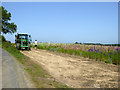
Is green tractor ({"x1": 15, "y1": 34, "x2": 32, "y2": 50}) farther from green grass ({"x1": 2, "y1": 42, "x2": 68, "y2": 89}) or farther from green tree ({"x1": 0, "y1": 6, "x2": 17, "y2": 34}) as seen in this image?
green tree ({"x1": 0, "y1": 6, "x2": 17, "y2": 34})

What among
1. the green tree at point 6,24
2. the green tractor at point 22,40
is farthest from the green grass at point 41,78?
the green tree at point 6,24

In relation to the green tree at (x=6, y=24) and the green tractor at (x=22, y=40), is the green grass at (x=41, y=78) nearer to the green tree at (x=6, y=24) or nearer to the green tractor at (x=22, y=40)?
the green tractor at (x=22, y=40)

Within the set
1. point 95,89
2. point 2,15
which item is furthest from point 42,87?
point 2,15

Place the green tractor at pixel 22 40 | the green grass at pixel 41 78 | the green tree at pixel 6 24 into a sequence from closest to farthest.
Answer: the green grass at pixel 41 78 < the green tractor at pixel 22 40 < the green tree at pixel 6 24

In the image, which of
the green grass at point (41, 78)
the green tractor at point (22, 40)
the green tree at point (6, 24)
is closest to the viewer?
the green grass at point (41, 78)

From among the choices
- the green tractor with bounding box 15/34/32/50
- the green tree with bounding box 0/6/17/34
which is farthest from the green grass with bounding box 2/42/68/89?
the green tree with bounding box 0/6/17/34

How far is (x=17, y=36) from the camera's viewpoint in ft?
58.6

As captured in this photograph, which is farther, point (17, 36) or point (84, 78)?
point (17, 36)

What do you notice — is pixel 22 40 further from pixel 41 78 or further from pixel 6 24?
pixel 6 24

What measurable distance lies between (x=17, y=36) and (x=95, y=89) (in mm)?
14956

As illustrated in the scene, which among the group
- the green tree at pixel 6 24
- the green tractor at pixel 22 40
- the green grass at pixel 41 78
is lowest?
the green grass at pixel 41 78

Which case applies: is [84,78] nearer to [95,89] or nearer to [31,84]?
[95,89]

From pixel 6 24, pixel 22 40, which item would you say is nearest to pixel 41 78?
pixel 22 40

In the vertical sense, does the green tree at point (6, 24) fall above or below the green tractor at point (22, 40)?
above
